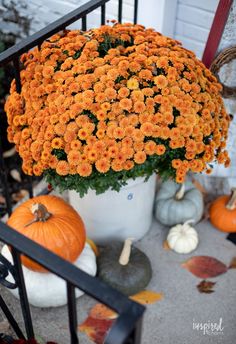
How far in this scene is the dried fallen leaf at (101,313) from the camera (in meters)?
2.21

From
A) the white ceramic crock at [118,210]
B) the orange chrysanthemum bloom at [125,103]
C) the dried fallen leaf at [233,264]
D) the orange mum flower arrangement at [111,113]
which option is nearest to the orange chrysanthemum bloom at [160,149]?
the orange mum flower arrangement at [111,113]

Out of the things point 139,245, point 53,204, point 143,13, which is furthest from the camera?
point 143,13

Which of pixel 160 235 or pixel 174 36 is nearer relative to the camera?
pixel 160 235

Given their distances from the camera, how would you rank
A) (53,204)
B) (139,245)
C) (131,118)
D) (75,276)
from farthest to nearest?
1. (139,245)
2. (53,204)
3. (131,118)
4. (75,276)

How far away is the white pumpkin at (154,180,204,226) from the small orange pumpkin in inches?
3.3

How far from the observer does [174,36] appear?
293 centimetres

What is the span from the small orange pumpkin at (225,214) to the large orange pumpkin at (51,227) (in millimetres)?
881

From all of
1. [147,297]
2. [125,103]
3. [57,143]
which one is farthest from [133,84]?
[147,297]

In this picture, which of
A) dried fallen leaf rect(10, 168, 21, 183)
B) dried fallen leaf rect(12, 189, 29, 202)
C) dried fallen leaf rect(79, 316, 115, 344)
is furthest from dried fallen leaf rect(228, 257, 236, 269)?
dried fallen leaf rect(10, 168, 21, 183)

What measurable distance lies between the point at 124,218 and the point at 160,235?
34 centimetres

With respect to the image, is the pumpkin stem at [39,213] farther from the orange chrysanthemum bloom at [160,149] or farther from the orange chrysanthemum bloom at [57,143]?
the orange chrysanthemum bloom at [160,149]

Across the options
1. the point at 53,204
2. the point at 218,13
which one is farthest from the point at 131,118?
the point at 218,13

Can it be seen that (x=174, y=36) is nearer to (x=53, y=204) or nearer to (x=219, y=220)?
(x=219, y=220)

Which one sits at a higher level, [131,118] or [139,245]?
[131,118]
